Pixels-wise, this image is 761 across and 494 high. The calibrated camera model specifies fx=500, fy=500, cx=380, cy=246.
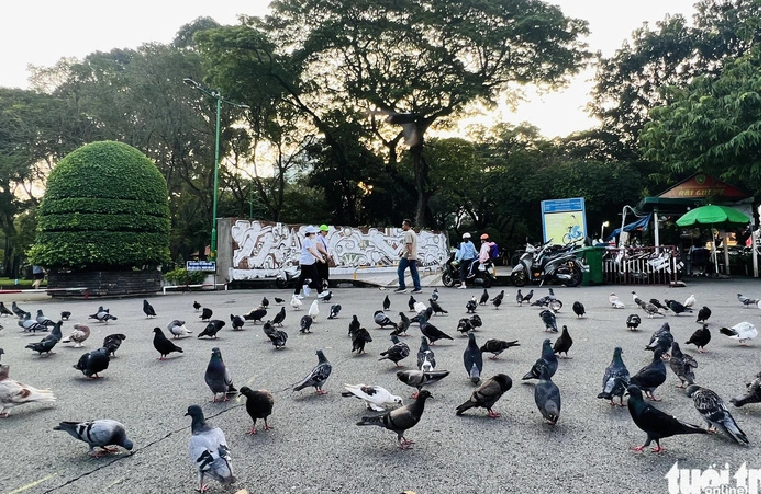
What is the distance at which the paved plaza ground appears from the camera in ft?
9.11

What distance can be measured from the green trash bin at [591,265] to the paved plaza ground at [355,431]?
10.3m

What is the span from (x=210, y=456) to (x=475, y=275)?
15470 mm

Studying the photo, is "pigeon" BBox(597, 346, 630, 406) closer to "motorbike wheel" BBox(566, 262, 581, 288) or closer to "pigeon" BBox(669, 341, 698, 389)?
"pigeon" BBox(669, 341, 698, 389)

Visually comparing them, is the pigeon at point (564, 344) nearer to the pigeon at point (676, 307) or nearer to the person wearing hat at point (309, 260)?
the pigeon at point (676, 307)

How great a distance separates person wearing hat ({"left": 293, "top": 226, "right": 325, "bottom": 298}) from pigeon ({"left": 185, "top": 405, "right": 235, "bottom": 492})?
995 centimetres

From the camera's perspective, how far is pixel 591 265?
1688cm

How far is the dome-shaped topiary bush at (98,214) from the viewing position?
601 inches

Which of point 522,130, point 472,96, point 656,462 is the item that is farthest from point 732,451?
point 522,130

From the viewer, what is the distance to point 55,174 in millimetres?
15906

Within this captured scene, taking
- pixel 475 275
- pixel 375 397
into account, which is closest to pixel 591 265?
pixel 475 275

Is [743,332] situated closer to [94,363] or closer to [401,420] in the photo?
[401,420]

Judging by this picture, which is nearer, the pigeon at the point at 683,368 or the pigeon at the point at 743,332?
the pigeon at the point at 683,368

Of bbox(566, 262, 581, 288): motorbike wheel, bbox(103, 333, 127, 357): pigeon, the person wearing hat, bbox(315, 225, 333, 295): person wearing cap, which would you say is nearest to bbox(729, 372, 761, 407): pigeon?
bbox(103, 333, 127, 357): pigeon

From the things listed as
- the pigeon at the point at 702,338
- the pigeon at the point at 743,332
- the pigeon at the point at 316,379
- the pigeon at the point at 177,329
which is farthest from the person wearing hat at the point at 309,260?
the pigeon at the point at 743,332
